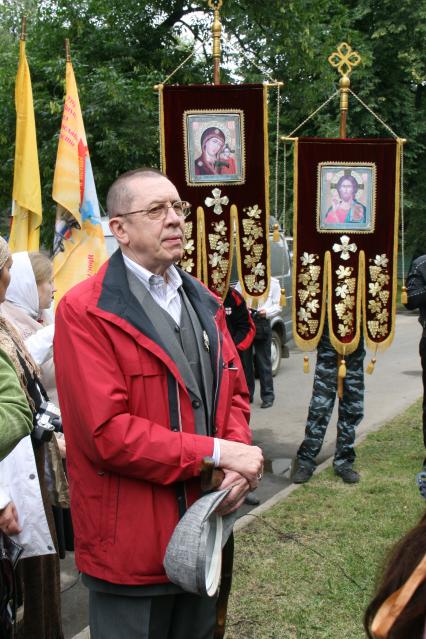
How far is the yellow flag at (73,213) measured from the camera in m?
5.22

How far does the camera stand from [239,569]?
3842mm

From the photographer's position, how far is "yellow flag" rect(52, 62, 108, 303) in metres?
5.22

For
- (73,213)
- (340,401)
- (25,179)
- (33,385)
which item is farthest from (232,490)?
(25,179)

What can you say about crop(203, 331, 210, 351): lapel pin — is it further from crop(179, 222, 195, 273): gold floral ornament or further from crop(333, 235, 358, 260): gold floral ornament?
crop(333, 235, 358, 260): gold floral ornament

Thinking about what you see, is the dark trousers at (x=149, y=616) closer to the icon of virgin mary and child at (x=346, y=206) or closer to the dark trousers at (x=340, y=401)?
the dark trousers at (x=340, y=401)

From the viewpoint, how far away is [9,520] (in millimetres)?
2303

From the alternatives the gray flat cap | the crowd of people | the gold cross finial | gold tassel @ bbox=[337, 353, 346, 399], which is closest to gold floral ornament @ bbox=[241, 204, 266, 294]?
gold tassel @ bbox=[337, 353, 346, 399]

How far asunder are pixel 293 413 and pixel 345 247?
10.5 feet

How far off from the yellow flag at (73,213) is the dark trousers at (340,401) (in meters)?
1.91

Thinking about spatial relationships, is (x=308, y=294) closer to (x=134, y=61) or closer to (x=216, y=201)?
(x=216, y=201)

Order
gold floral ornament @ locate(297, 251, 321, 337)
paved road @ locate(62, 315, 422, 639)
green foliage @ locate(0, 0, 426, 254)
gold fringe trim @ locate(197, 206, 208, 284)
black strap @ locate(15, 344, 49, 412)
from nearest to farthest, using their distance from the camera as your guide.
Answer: black strap @ locate(15, 344, 49, 412)
paved road @ locate(62, 315, 422, 639)
gold fringe trim @ locate(197, 206, 208, 284)
gold floral ornament @ locate(297, 251, 321, 337)
green foliage @ locate(0, 0, 426, 254)

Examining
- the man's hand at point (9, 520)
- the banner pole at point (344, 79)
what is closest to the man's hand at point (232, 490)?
the man's hand at point (9, 520)

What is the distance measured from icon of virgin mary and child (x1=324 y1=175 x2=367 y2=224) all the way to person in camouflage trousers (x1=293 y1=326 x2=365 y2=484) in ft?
2.79

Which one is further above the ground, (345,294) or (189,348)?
(189,348)
